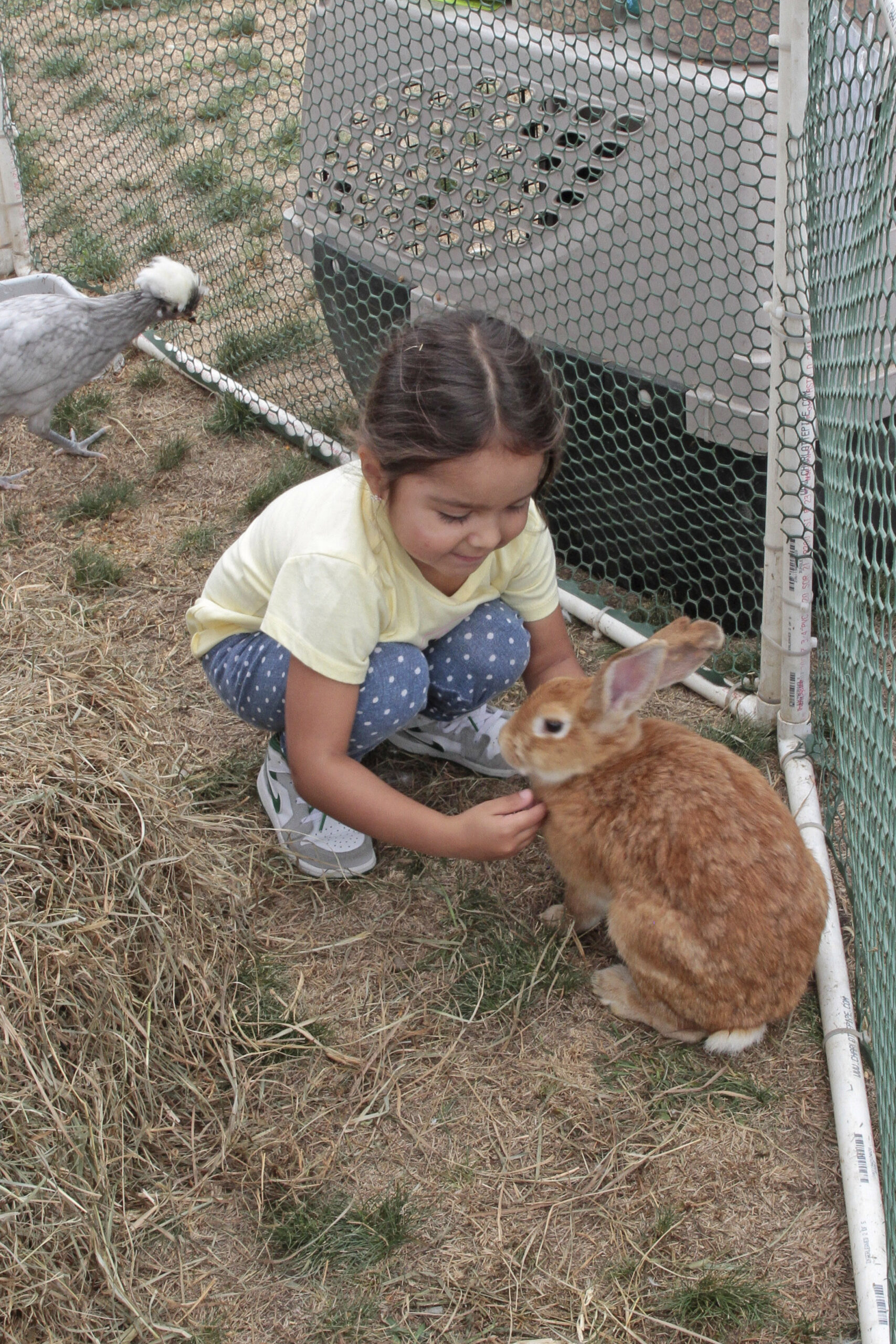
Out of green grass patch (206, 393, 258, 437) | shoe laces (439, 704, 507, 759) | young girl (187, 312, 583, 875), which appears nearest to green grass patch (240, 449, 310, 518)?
green grass patch (206, 393, 258, 437)

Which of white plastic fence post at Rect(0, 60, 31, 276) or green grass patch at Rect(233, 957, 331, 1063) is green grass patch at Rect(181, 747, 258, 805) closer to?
green grass patch at Rect(233, 957, 331, 1063)

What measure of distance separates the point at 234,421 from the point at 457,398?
2502 mm

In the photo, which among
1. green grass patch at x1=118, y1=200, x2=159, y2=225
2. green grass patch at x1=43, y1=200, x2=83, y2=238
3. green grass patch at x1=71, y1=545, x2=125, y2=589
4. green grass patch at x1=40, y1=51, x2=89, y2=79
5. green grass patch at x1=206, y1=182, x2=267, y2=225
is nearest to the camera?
green grass patch at x1=71, y1=545, x2=125, y2=589

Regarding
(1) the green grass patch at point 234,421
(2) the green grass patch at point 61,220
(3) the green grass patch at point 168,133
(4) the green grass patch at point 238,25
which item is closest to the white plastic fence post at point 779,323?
(1) the green grass patch at point 234,421

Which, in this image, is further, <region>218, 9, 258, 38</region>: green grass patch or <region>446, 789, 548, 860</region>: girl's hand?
<region>218, 9, 258, 38</region>: green grass patch

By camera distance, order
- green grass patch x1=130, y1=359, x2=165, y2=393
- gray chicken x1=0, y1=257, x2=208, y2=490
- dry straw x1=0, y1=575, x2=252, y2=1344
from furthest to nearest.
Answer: green grass patch x1=130, y1=359, x2=165, y2=393
gray chicken x1=0, y1=257, x2=208, y2=490
dry straw x1=0, y1=575, x2=252, y2=1344

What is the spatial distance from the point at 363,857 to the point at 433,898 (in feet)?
0.62

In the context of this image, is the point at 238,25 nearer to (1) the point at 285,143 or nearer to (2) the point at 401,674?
(1) the point at 285,143

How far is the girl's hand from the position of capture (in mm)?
2402

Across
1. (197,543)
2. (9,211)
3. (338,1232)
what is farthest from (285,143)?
(338,1232)

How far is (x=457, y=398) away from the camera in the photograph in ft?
7.37

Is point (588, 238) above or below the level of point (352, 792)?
above

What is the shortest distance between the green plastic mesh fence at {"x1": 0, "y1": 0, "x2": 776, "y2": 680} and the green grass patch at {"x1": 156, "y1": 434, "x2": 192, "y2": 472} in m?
0.42

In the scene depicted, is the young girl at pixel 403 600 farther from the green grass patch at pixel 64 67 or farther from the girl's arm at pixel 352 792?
the green grass patch at pixel 64 67
